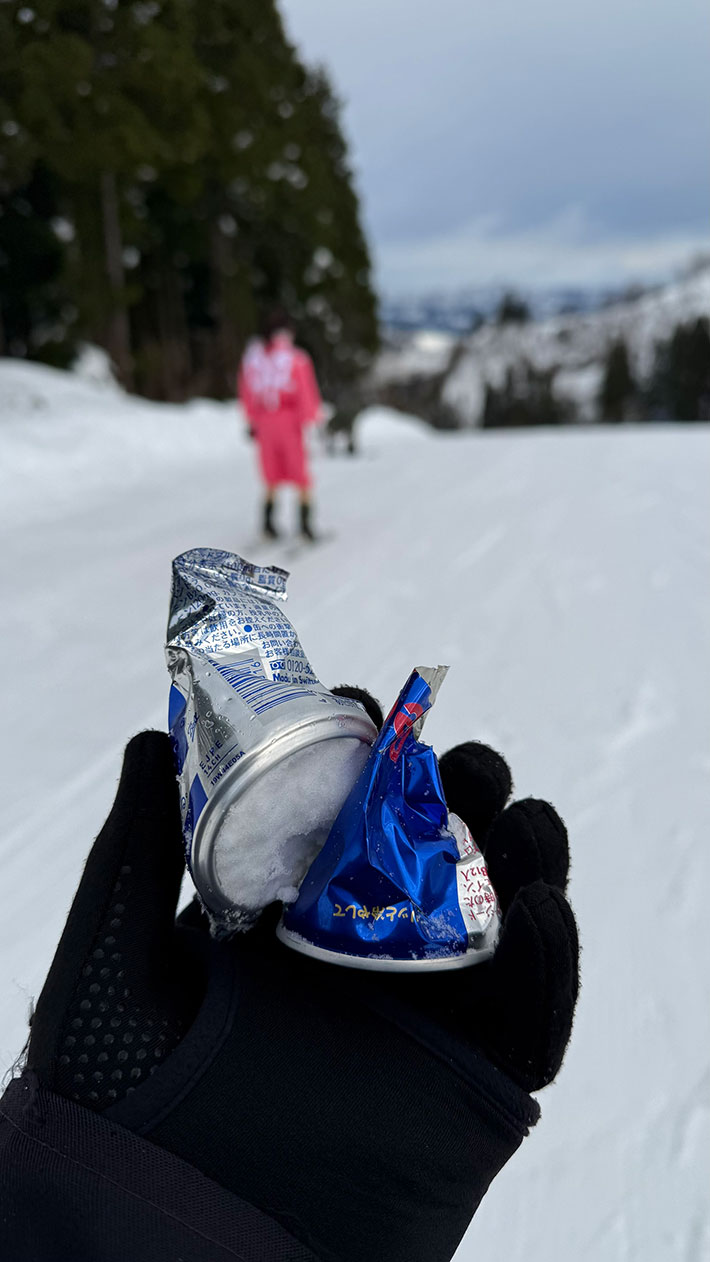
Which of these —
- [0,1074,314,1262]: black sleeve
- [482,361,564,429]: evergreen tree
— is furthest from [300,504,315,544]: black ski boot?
[482,361,564,429]: evergreen tree

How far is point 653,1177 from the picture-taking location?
5.25 ft

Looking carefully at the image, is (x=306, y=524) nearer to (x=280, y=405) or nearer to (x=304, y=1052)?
(x=280, y=405)

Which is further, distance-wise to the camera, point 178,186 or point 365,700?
point 178,186

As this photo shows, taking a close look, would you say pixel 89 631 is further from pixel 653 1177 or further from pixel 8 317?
pixel 8 317

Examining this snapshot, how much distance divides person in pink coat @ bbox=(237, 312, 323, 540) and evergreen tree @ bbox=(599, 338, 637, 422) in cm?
6710

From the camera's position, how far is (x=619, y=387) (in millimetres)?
69125

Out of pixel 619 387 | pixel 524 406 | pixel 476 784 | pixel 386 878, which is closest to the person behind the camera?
pixel 386 878

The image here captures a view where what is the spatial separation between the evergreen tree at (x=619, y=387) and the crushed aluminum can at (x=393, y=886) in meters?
72.2

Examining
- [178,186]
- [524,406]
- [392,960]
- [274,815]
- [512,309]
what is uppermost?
[512,309]

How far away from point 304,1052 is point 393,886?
0.28 meters

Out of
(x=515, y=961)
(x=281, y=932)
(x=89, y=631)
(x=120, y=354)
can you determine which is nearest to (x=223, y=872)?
(x=281, y=932)

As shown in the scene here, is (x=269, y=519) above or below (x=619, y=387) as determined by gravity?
below

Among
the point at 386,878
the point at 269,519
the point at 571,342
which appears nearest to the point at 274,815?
the point at 386,878

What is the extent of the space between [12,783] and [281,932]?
1.96 metres
